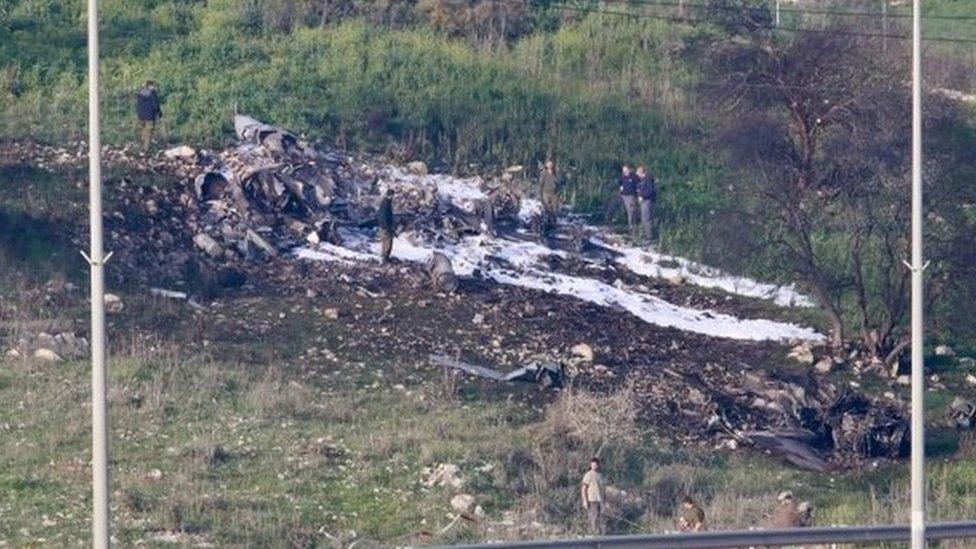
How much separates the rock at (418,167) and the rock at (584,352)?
26.9 feet

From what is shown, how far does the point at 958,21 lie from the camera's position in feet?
176

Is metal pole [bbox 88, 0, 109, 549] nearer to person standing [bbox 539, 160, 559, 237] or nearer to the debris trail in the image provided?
the debris trail

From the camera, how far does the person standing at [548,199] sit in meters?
36.2

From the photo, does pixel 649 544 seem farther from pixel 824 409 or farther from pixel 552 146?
pixel 552 146

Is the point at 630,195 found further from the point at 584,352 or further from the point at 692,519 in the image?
the point at 692,519

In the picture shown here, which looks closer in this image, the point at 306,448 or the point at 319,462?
the point at 319,462

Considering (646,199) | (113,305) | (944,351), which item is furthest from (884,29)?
(113,305)

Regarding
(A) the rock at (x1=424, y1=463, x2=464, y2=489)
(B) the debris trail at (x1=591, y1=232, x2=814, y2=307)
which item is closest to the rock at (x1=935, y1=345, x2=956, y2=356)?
(B) the debris trail at (x1=591, y1=232, x2=814, y2=307)

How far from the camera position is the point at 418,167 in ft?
124

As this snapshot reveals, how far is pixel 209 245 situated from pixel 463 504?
1132 cm

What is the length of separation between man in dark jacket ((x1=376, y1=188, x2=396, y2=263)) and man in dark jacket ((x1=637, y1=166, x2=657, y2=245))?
5546 mm

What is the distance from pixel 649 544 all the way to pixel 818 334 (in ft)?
49.9

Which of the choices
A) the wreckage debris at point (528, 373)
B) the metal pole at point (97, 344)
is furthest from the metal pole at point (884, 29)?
the metal pole at point (97, 344)

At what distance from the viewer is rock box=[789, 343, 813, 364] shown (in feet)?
104
